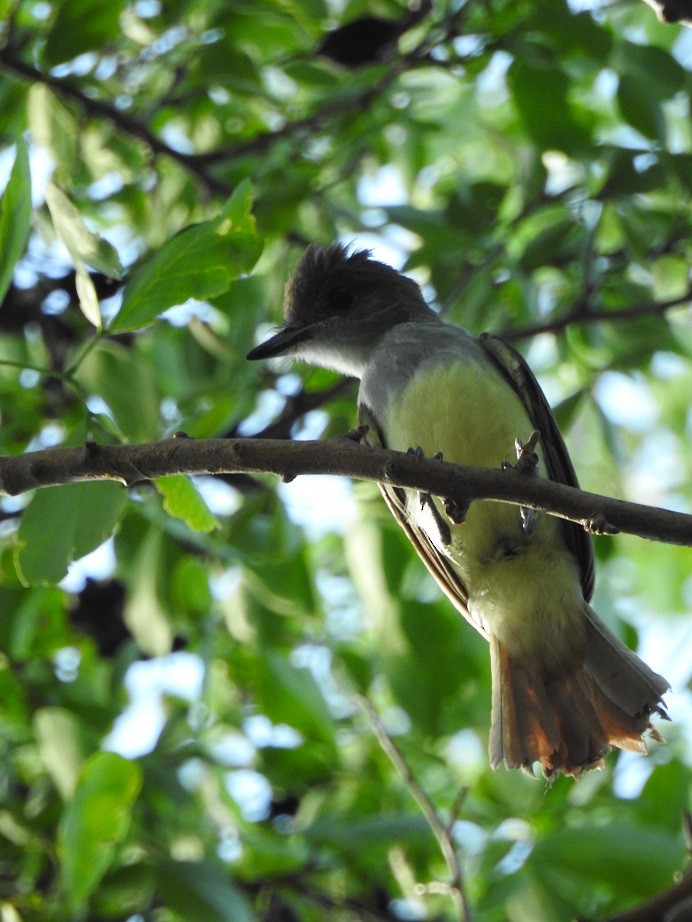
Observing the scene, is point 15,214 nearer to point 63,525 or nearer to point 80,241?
point 80,241

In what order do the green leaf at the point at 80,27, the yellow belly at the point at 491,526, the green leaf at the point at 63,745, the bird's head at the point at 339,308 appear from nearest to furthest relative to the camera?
the yellow belly at the point at 491,526, the green leaf at the point at 63,745, the green leaf at the point at 80,27, the bird's head at the point at 339,308

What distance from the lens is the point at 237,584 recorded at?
418 cm

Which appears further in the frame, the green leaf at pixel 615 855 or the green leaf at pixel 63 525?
the green leaf at pixel 615 855

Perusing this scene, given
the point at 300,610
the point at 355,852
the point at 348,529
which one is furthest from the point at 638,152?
the point at 355,852

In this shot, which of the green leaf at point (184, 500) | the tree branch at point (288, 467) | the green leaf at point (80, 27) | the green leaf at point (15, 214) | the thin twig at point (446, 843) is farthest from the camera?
the green leaf at point (80, 27)

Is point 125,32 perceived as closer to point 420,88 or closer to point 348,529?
point 420,88

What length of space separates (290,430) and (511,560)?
1.12 metres

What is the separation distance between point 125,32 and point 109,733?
2.77 meters

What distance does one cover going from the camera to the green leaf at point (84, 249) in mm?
2604

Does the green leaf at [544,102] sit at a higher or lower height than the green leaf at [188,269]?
lower

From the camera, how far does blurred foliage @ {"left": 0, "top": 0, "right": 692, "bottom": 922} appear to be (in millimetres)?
3674

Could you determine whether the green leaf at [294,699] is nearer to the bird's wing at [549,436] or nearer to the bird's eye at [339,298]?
the bird's wing at [549,436]

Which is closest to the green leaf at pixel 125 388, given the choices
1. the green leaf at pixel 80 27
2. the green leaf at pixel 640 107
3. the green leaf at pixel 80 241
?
the green leaf at pixel 80 241

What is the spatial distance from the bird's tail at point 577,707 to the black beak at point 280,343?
4.14 feet
